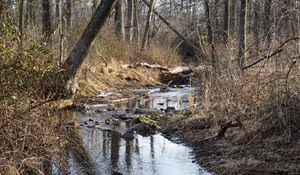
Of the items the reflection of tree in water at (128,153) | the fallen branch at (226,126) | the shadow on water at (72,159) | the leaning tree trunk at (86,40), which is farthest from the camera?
the leaning tree trunk at (86,40)

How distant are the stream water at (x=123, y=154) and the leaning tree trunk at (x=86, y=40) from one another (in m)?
1.82

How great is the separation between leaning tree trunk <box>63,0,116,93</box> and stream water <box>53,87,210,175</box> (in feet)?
5.96

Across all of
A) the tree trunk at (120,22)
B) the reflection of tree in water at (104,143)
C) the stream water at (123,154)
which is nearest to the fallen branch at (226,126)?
the stream water at (123,154)

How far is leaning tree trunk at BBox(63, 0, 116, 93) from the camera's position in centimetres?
1538

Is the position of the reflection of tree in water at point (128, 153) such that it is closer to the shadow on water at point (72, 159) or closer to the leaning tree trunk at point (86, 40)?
the shadow on water at point (72, 159)

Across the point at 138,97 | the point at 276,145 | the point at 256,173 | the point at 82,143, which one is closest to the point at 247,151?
the point at 276,145

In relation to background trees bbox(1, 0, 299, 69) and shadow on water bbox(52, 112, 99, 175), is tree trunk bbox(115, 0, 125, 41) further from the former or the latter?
shadow on water bbox(52, 112, 99, 175)

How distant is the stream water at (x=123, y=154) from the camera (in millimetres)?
8930

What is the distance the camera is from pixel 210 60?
14070 millimetres

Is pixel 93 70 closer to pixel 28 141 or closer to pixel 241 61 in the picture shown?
pixel 241 61

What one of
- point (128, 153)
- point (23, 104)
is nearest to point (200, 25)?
point (128, 153)

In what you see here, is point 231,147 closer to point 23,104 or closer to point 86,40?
point 23,104

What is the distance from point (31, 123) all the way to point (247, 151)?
402cm

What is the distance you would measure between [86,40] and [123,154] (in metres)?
6.45
